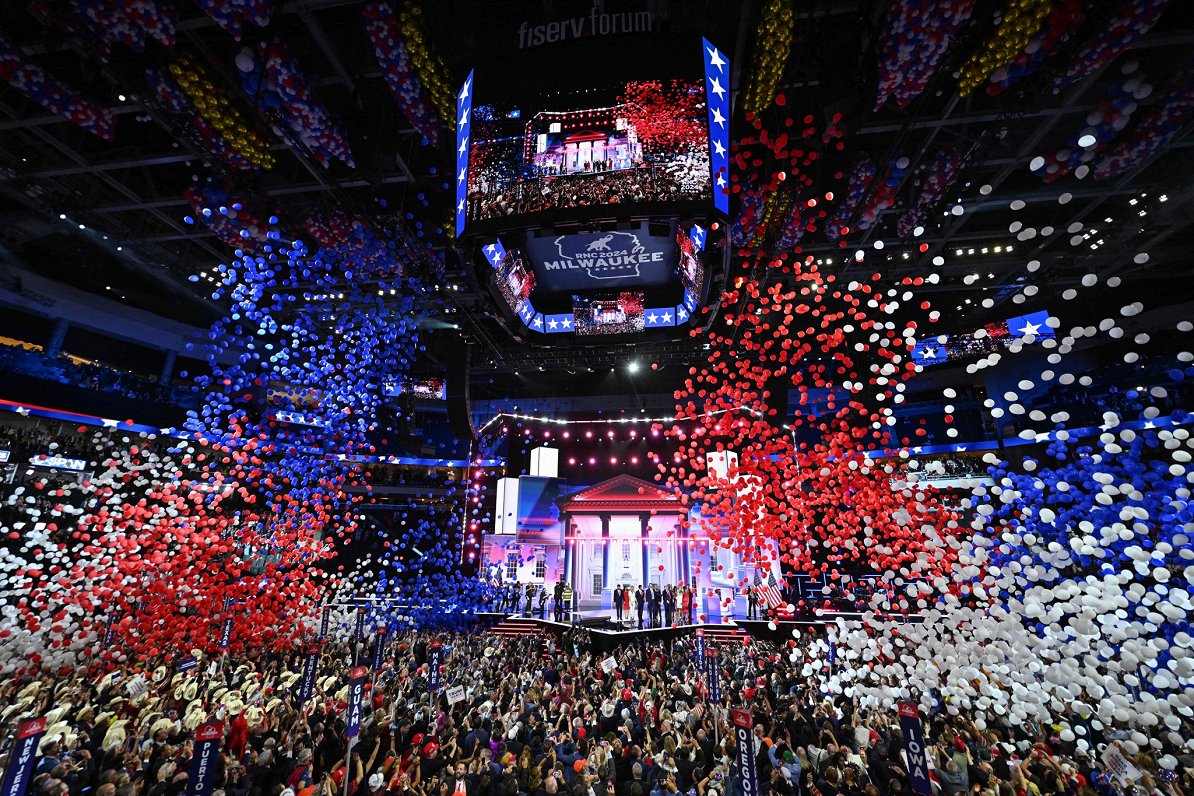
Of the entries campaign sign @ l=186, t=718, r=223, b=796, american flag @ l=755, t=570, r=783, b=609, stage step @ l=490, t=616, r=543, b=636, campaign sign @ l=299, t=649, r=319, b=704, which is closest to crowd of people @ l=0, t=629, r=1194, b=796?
campaign sign @ l=186, t=718, r=223, b=796

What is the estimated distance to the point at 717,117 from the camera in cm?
515

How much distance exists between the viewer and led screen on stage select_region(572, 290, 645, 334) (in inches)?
311

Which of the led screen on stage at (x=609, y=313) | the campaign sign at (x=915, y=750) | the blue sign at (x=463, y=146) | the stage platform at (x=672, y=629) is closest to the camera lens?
the campaign sign at (x=915, y=750)

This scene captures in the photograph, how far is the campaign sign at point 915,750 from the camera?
4379mm

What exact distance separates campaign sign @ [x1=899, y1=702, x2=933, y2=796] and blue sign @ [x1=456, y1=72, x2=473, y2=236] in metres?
6.19

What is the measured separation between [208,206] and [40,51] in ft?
8.88

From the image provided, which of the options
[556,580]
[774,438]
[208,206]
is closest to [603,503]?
[556,580]

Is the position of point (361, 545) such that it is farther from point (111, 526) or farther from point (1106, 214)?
point (1106, 214)

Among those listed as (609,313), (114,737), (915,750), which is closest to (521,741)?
(114,737)

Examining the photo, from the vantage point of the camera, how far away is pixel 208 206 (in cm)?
870

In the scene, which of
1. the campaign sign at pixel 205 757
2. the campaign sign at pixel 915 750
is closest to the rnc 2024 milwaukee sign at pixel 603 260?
the campaign sign at pixel 915 750

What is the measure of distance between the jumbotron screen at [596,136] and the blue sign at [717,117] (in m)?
0.01

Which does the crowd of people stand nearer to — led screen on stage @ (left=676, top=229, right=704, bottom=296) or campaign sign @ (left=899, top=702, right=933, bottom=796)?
campaign sign @ (left=899, top=702, right=933, bottom=796)

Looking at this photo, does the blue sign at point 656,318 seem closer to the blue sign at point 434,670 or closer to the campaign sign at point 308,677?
the blue sign at point 434,670
